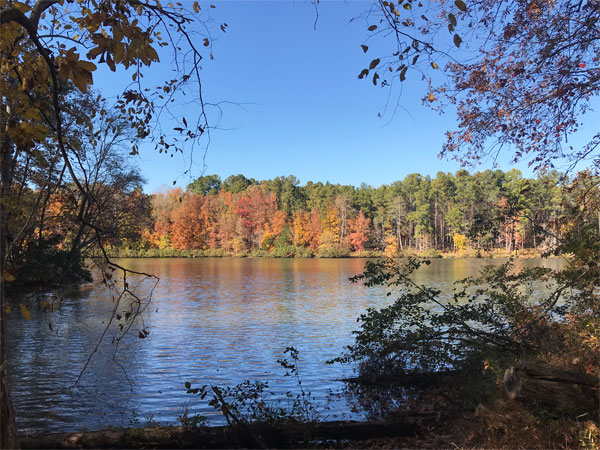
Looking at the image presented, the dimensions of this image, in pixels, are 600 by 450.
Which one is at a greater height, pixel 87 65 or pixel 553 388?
pixel 87 65

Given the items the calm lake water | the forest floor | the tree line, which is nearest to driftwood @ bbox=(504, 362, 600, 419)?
the forest floor

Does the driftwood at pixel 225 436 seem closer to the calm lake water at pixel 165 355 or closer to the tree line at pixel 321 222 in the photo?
the calm lake water at pixel 165 355

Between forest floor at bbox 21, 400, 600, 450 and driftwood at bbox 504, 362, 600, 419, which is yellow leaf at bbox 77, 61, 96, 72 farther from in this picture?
driftwood at bbox 504, 362, 600, 419

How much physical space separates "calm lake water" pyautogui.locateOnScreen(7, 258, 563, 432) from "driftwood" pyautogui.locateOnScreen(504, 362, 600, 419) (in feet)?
9.55

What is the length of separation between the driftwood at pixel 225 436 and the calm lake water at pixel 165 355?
1.14 meters

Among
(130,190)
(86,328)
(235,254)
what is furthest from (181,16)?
(235,254)

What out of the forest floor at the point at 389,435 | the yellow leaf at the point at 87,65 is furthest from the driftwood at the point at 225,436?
the yellow leaf at the point at 87,65

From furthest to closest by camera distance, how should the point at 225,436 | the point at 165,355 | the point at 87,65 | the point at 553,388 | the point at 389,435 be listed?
the point at 165,355 < the point at 389,435 < the point at 225,436 < the point at 553,388 < the point at 87,65

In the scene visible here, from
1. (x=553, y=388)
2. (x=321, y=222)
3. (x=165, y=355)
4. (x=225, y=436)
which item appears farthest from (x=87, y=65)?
(x=321, y=222)

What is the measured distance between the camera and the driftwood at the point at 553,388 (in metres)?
4.62

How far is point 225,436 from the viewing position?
5266 millimetres

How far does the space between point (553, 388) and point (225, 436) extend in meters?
3.73

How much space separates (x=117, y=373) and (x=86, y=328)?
225 inches

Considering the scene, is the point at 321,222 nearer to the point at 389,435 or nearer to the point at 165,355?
the point at 165,355
